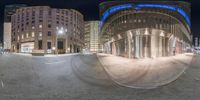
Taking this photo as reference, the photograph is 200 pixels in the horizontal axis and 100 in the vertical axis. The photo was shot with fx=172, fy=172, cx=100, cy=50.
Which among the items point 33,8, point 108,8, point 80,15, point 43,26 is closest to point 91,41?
point 80,15

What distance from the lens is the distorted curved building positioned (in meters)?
2.05

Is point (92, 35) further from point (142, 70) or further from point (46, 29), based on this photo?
point (142, 70)

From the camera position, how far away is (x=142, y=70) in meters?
3.35

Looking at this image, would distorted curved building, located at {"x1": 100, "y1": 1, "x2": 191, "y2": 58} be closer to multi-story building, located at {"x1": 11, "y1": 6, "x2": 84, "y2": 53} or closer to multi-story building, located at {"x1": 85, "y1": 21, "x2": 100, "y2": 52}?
multi-story building, located at {"x1": 85, "y1": 21, "x2": 100, "y2": 52}

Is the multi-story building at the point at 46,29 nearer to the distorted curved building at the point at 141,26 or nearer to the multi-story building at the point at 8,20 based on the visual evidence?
the multi-story building at the point at 8,20

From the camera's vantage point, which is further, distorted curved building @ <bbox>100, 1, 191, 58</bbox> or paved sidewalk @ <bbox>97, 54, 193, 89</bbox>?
paved sidewalk @ <bbox>97, 54, 193, 89</bbox>

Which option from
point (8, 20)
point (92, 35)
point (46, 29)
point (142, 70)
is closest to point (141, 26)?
point (92, 35)

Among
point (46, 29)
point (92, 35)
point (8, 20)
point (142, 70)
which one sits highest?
point (8, 20)

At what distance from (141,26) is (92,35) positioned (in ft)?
2.96

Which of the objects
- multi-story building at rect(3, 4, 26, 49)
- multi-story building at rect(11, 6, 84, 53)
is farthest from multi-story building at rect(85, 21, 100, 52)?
multi-story building at rect(3, 4, 26, 49)

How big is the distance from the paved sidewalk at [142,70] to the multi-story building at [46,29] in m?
0.79

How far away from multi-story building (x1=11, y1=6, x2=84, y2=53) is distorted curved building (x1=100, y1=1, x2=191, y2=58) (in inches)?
31.5

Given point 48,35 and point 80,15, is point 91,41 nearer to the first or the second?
point 80,15

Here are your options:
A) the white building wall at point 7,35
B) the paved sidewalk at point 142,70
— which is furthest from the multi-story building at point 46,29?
the paved sidewalk at point 142,70
